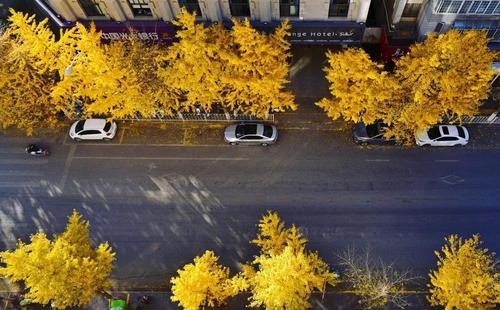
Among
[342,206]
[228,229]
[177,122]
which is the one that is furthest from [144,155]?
[342,206]

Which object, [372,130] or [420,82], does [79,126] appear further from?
[420,82]

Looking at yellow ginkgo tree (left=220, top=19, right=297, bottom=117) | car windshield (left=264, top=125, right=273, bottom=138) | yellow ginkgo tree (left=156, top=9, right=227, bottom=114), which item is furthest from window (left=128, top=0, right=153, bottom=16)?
car windshield (left=264, top=125, right=273, bottom=138)

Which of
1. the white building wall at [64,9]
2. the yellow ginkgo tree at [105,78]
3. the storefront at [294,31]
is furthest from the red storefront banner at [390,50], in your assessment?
the white building wall at [64,9]

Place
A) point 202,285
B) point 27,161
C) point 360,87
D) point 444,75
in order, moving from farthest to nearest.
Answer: point 27,161
point 360,87
point 444,75
point 202,285

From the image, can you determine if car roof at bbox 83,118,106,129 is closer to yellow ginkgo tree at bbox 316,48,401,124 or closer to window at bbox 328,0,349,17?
yellow ginkgo tree at bbox 316,48,401,124

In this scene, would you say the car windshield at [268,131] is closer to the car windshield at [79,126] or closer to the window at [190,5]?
the window at [190,5]

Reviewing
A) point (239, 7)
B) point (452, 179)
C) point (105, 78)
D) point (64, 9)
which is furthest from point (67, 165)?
point (452, 179)
